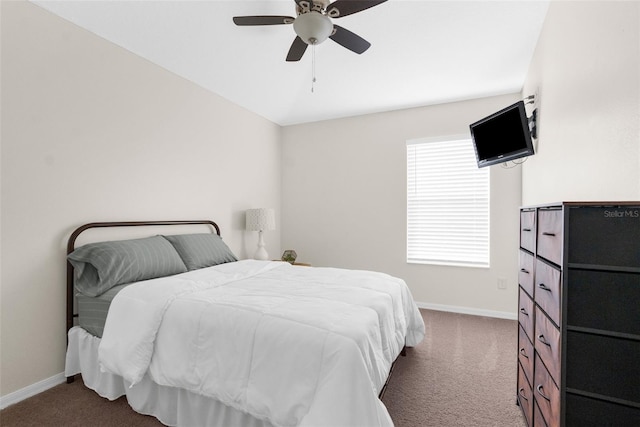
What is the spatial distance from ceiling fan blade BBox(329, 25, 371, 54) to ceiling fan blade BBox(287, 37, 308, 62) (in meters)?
0.24

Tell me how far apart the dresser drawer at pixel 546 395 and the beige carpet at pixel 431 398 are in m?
0.59

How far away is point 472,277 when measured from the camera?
382 centimetres

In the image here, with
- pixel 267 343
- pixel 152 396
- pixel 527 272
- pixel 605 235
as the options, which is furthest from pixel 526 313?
pixel 152 396

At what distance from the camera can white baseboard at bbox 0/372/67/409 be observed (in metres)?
2.01

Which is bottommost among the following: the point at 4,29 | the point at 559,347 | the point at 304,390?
the point at 304,390

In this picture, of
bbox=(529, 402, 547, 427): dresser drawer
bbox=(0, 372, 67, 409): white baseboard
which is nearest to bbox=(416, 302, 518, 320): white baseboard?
bbox=(529, 402, 547, 427): dresser drawer

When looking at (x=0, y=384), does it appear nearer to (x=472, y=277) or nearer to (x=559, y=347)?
(x=559, y=347)

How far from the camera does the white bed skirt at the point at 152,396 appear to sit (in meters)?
1.65

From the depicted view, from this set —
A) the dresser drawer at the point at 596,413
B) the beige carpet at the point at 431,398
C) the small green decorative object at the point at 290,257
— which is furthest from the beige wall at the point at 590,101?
the small green decorative object at the point at 290,257

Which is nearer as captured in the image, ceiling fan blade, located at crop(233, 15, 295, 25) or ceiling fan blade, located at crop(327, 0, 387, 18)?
ceiling fan blade, located at crop(327, 0, 387, 18)

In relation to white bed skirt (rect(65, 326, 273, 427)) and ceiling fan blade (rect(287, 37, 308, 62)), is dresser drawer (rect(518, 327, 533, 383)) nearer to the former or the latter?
white bed skirt (rect(65, 326, 273, 427))

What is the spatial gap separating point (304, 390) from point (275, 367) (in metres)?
0.17

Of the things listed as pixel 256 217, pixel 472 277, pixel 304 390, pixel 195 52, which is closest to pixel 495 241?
pixel 472 277

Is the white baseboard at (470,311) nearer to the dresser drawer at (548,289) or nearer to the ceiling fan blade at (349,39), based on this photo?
the dresser drawer at (548,289)
